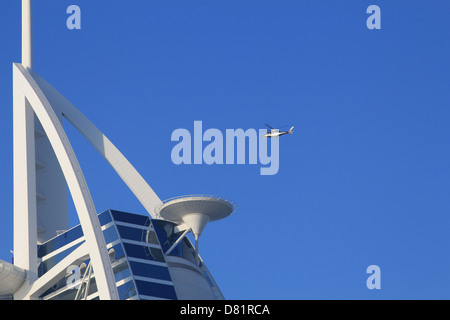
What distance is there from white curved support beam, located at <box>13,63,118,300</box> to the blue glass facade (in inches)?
231

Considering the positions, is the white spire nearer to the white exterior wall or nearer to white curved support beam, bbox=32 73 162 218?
white curved support beam, bbox=32 73 162 218

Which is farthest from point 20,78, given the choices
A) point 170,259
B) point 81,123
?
point 170,259

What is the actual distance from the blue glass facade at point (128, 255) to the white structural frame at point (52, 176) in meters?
2.50

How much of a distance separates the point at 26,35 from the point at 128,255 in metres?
27.4

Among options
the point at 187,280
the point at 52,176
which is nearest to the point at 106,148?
the point at 52,176

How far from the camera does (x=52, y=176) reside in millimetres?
86438

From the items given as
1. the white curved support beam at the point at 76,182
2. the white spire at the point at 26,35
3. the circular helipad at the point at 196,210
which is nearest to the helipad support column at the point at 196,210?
the circular helipad at the point at 196,210

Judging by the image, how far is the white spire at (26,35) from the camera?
85875mm

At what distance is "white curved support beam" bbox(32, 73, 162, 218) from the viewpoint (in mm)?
84250

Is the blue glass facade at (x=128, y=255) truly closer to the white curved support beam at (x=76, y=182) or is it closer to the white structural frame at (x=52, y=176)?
the white structural frame at (x=52, y=176)

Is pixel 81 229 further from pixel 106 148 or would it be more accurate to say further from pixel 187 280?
pixel 106 148
